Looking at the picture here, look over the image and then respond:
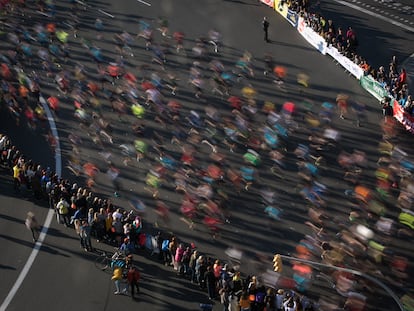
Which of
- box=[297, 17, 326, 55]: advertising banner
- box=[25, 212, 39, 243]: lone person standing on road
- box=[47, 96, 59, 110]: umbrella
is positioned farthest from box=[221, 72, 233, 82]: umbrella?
box=[25, 212, 39, 243]: lone person standing on road

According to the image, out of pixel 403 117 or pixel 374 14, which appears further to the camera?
pixel 374 14

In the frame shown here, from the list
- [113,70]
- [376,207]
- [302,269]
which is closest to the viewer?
[302,269]

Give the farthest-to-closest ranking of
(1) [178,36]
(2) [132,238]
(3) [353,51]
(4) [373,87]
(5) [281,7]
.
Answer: (5) [281,7] < (1) [178,36] < (3) [353,51] < (4) [373,87] < (2) [132,238]

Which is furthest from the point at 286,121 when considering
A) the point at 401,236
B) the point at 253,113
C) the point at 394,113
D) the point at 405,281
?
the point at 405,281

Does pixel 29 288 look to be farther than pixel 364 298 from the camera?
Yes

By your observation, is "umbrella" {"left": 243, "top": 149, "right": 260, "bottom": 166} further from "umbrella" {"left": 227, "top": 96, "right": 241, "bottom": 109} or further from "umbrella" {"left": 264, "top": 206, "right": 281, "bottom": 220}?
"umbrella" {"left": 227, "top": 96, "right": 241, "bottom": 109}

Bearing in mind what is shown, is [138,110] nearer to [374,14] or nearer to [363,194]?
[363,194]

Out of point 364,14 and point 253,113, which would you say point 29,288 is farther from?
point 364,14

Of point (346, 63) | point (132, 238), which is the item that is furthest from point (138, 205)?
point (346, 63)
